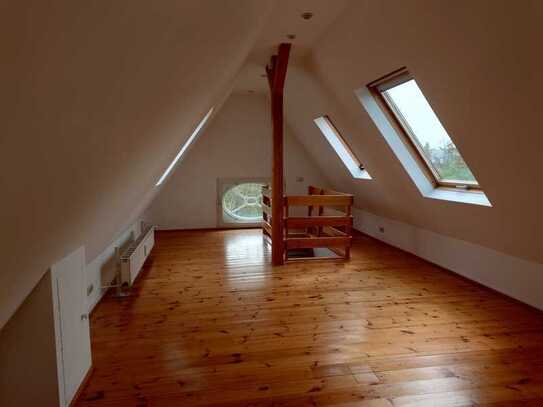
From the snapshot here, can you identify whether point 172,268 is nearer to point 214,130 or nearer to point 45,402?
point 45,402

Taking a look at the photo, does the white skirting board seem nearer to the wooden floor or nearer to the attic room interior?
the attic room interior

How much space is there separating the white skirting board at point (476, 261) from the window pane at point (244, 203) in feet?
8.40

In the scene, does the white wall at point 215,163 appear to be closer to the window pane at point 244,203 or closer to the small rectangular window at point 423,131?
the window pane at point 244,203

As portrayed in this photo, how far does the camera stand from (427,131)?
11.2ft

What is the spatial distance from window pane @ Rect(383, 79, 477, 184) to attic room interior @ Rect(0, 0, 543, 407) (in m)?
0.02

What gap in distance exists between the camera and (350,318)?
2949 mm

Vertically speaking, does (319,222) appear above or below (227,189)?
below

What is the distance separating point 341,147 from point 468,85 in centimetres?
323

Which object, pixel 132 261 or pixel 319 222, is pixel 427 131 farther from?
pixel 132 261

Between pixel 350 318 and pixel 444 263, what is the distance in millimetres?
1886

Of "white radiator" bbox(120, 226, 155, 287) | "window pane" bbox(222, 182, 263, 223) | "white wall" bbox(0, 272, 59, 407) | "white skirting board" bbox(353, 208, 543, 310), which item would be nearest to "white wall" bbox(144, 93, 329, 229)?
"window pane" bbox(222, 182, 263, 223)

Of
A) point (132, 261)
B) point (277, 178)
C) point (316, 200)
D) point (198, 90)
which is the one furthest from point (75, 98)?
point (316, 200)

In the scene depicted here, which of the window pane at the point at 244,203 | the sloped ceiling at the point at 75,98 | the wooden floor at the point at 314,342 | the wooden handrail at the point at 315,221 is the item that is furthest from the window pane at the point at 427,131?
the window pane at the point at 244,203

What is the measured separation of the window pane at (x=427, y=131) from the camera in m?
3.21
